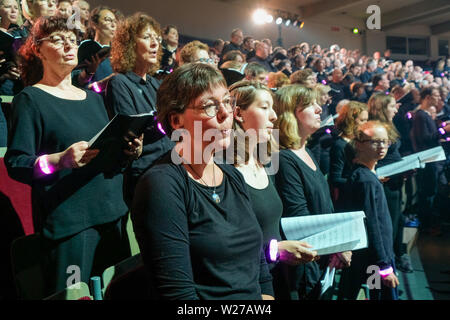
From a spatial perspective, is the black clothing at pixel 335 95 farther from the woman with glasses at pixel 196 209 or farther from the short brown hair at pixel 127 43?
Answer: the woman with glasses at pixel 196 209

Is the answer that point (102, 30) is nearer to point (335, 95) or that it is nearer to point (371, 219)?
point (371, 219)

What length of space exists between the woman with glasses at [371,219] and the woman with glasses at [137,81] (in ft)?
3.17

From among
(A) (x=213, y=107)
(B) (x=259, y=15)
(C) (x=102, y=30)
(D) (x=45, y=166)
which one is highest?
(B) (x=259, y=15)

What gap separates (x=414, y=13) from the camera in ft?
38.2

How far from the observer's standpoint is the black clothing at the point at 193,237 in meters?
0.86

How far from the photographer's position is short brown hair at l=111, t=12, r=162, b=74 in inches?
66.1

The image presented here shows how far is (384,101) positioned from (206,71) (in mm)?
2396

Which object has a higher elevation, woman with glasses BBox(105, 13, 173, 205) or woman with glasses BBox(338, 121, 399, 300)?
woman with glasses BBox(105, 13, 173, 205)

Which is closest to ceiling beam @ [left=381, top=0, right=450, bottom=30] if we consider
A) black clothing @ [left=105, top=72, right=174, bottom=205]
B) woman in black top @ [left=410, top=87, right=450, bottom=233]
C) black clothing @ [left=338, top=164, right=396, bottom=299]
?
woman in black top @ [left=410, top=87, right=450, bottom=233]

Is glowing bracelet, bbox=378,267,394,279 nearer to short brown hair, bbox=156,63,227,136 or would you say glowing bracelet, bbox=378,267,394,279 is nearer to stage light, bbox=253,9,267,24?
short brown hair, bbox=156,63,227,136

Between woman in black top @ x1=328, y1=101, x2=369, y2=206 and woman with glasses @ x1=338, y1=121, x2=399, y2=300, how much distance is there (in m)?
0.14

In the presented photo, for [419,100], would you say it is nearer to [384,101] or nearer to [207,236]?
[384,101]

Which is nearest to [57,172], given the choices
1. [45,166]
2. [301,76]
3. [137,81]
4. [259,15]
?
[45,166]

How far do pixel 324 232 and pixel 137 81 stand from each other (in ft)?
2.99
